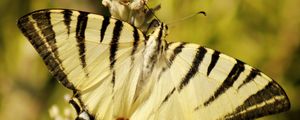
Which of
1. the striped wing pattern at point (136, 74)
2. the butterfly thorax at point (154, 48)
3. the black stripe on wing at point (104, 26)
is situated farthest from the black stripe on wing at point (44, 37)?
the butterfly thorax at point (154, 48)

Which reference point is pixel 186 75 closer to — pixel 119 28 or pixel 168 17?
pixel 119 28

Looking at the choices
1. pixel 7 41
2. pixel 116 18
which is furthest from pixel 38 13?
pixel 7 41

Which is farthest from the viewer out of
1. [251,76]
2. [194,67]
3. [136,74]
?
[136,74]

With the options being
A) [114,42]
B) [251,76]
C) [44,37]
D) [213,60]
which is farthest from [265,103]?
[44,37]

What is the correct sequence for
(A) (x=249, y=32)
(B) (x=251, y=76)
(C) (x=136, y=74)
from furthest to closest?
(A) (x=249, y=32)
(C) (x=136, y=74)
(B) (x=251, y=76)

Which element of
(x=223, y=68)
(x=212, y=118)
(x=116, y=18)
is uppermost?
(x=116, y=18)

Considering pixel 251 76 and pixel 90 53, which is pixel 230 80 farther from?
pixel 90 53

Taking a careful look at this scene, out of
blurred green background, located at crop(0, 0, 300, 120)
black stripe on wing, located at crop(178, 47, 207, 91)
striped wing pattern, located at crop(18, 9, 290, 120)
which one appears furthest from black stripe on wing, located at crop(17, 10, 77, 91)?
blurred green background, located at crop(0, 0, 300, 120)
